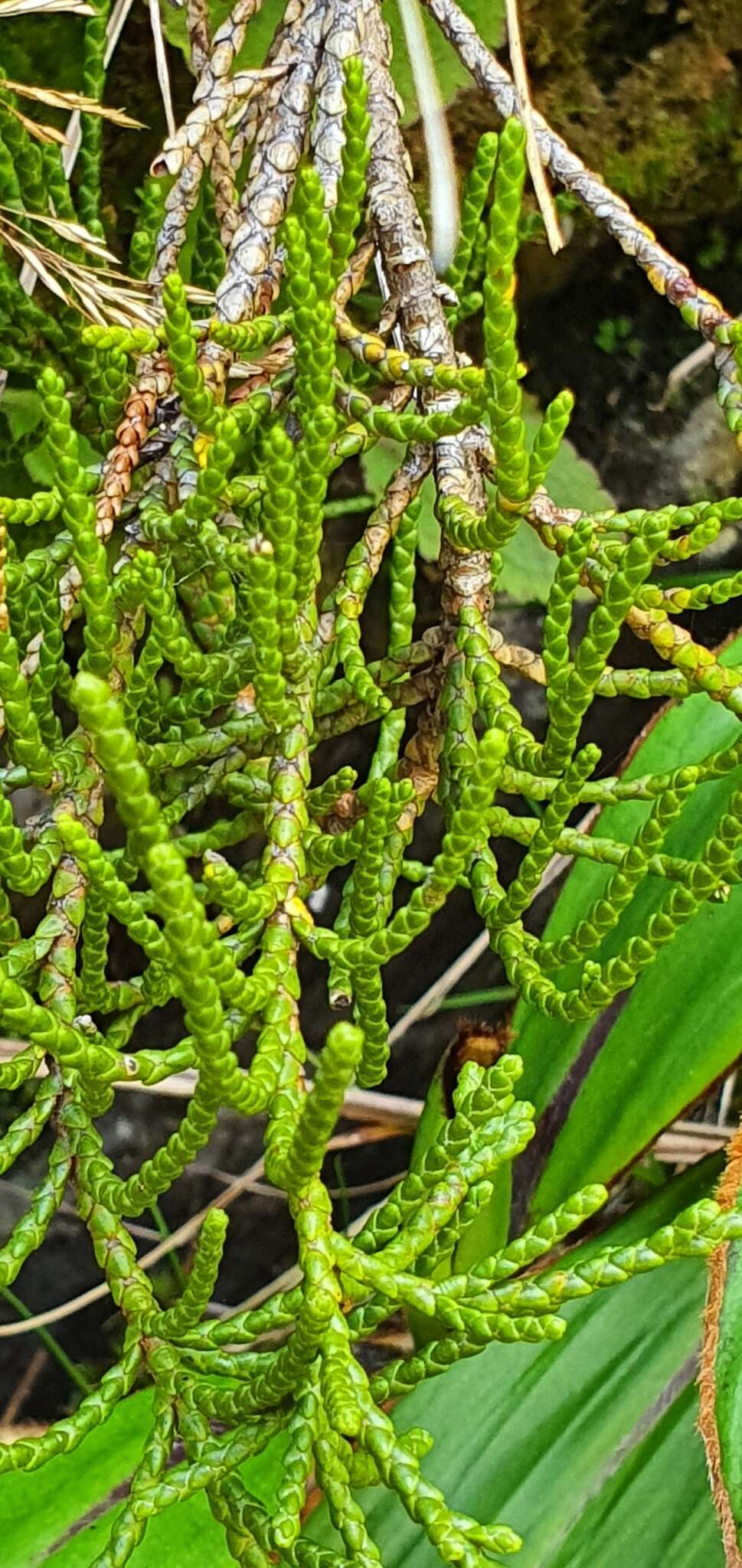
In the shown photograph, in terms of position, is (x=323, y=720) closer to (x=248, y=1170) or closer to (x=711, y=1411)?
(x=711, y=1411)

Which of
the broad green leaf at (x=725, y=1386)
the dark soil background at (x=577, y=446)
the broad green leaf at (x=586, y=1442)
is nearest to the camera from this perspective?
the broad green leaf at (x=725, y=1386)

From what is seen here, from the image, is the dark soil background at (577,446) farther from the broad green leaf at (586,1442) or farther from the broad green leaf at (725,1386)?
the broad green leaf at (725,1386)

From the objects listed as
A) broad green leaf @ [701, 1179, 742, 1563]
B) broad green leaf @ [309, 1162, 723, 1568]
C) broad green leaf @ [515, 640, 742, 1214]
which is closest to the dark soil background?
broad green leaf @ [515, 640, 742, 1214]

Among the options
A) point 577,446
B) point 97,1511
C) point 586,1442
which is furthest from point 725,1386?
point 577,446

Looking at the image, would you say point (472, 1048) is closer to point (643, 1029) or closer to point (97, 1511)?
point (643, 1029)

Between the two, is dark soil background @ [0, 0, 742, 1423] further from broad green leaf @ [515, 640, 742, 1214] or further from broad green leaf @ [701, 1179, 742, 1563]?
broad green leaf @ [701, 1179, 742, 1563]

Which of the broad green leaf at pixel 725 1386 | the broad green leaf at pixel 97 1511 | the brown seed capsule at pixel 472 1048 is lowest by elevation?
the broad green leaf at pixel 97 1511

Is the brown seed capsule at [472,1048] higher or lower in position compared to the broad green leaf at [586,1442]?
higher

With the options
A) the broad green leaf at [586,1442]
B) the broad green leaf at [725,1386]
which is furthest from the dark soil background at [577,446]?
the broad green leaf at [725,1386]
